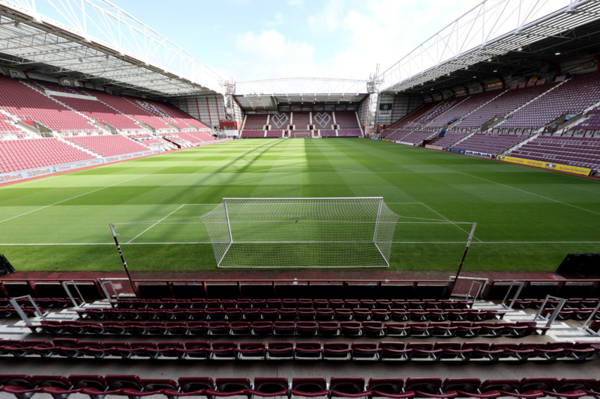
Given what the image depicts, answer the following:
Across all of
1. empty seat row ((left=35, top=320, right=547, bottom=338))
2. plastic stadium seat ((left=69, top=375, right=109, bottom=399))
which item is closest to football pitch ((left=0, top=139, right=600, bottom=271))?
empty seat row ((left=35, top=320, right=547, bottom=338))

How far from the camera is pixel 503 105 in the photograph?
3297 centimetres

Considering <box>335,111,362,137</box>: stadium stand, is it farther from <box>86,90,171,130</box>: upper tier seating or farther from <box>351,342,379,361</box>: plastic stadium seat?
<box>351,342,379,361</box>: plastic stadium seat

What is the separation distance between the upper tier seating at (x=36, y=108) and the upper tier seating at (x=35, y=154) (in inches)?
164

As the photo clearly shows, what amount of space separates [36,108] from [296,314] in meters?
42.4

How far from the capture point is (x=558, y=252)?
27.5 ft

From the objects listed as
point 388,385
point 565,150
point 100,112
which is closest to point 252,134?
point 100,112

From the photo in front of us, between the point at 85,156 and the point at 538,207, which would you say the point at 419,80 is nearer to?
the point at 538,207

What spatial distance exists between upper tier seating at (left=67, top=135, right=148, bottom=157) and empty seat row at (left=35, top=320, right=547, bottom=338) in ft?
105

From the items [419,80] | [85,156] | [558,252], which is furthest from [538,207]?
[85,156]

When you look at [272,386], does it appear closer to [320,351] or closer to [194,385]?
[320,351]

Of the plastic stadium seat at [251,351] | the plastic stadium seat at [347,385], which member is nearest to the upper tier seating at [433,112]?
the plastic stadium seat at [347,385]

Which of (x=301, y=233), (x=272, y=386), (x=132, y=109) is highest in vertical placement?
(x=132, y=109)

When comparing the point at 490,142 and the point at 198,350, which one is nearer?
the point at 198,350

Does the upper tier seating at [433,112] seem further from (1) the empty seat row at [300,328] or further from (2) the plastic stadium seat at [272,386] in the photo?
(2) the plastic stadium seat at [272,386]
